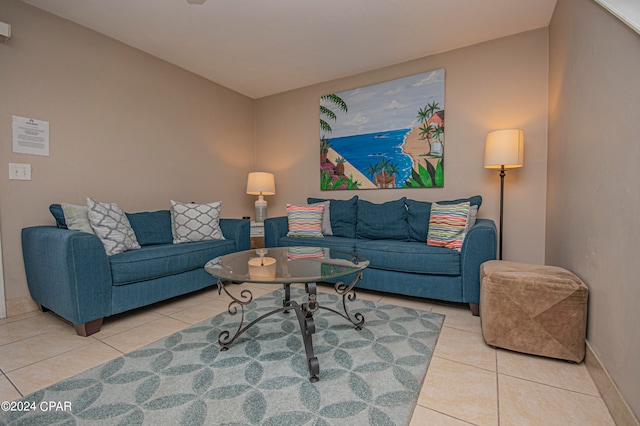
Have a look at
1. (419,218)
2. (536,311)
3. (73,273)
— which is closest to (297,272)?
(536,311)

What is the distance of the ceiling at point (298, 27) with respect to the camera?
2262mm

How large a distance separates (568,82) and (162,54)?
3.62 metres

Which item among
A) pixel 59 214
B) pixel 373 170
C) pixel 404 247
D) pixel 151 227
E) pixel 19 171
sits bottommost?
pixel 404 247

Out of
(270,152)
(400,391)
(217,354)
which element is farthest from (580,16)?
(270,152)

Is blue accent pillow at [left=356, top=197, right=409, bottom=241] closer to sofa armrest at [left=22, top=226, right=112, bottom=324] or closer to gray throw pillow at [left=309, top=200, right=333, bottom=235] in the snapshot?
gray throw pillow at [left=309, top=200, right=333, bottom=235]

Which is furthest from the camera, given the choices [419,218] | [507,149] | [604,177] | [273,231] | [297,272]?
[273,231]

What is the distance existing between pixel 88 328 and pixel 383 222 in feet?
8.20

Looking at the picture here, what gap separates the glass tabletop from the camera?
1.47 meters

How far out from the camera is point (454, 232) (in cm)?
237

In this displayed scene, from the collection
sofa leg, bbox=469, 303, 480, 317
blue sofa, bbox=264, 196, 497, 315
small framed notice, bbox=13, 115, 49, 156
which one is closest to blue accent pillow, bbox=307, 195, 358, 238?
blue sofa, bbox=264, 196, 497, 315

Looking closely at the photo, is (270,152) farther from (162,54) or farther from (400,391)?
(400,391)

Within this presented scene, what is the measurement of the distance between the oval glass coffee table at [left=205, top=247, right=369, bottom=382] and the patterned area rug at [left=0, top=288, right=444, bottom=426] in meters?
0.10

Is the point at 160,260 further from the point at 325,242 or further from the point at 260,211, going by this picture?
the point at 260,211

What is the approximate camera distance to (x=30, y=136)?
2.24m
